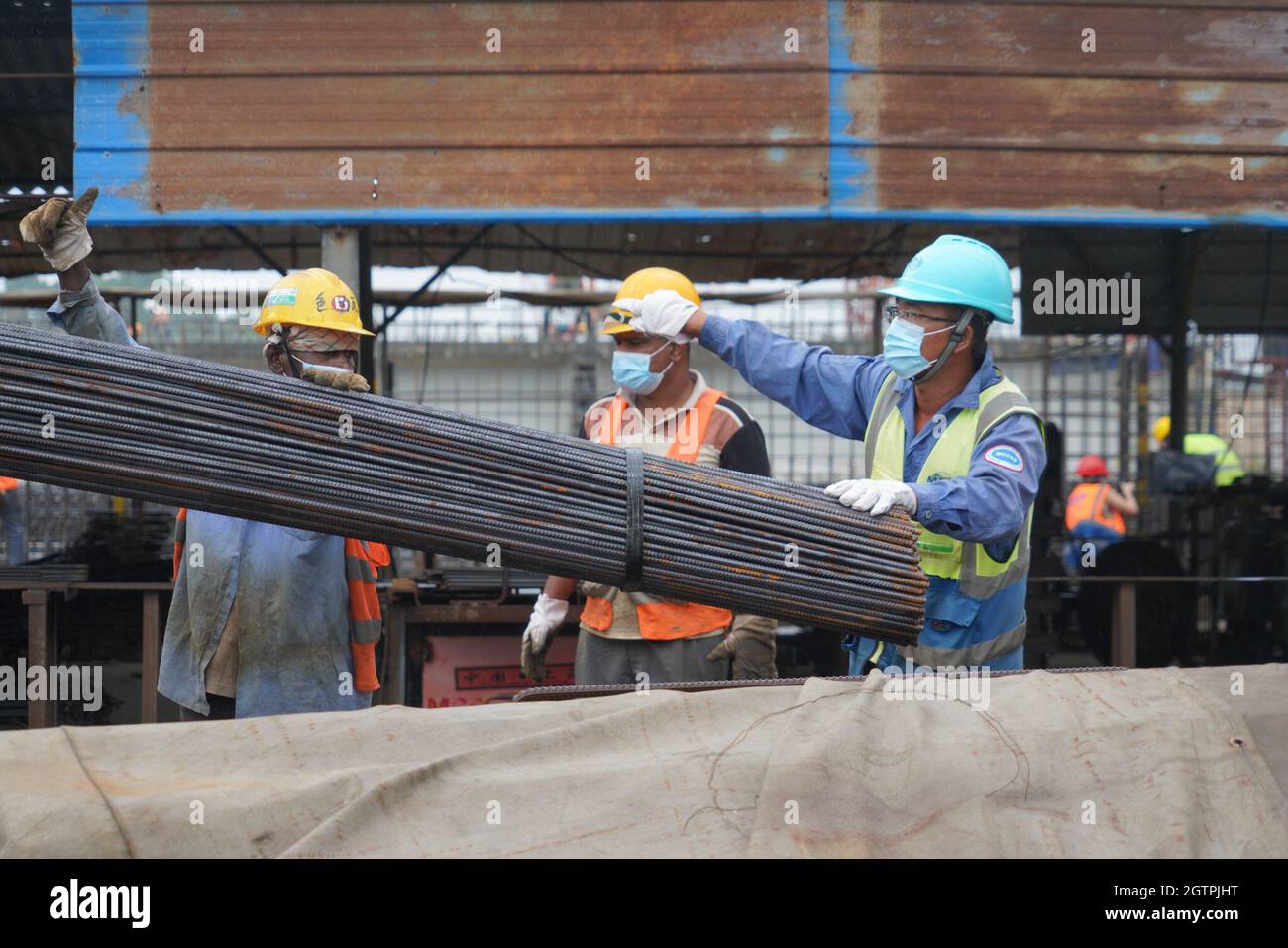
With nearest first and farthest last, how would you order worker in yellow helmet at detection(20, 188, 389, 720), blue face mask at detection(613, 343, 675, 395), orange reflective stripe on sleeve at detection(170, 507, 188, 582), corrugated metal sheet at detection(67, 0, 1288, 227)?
worker in yellow helmet at detection(20, 188, 389, 720)
orange reflective stripe on sleeve at detection(170, 507, 188, 582)
blue face mask at detection(613, 343, 675, 395)
corrugated metal sheet at detection(67, 0, 1288, 227)

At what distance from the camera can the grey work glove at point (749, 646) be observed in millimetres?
4641

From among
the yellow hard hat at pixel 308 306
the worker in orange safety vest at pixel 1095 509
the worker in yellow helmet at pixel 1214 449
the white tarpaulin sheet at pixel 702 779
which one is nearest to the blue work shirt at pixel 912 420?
the white tarpaulin sheet at pixel 702 779

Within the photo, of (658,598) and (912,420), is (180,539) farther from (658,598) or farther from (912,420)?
(912,420)

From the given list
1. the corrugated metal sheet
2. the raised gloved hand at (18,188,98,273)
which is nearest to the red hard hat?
the corrugated metal sheet

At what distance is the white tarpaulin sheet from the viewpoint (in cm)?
245

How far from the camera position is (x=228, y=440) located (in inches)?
128

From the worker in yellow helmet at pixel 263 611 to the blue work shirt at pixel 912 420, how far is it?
4.05 feet

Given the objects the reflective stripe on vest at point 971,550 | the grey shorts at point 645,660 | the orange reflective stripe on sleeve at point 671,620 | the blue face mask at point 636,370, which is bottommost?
the grey shorts at point 645,660

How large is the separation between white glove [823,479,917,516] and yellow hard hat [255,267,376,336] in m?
1.54

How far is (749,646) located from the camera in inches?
183

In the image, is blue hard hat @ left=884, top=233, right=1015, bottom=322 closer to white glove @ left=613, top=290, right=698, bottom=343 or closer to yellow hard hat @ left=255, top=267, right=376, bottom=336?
white glove @ left=613, top=290, right=698, bottom=343

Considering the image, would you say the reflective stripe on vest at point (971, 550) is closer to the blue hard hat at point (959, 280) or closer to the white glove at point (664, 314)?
the blue hard hat at point (959, 280)

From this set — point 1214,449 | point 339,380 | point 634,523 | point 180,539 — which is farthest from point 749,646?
point 1214,449
